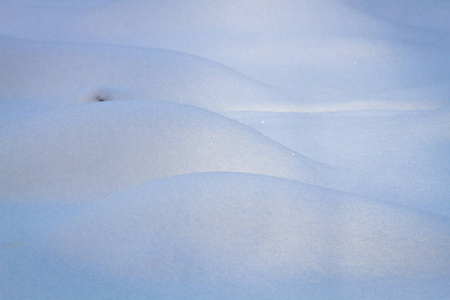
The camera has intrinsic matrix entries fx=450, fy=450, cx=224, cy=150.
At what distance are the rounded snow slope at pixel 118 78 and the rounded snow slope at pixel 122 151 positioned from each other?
0.78 meters

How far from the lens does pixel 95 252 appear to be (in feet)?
4.37

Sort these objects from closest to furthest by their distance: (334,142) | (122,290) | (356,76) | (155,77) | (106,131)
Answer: (122,290), (106,131), (334,142), (155,77), (356,76)

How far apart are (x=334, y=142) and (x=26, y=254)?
170cm

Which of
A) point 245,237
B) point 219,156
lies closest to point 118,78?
point 219,156

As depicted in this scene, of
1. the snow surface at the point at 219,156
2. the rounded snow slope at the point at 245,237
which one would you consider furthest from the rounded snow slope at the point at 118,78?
the rounded snow slope at the point at 245,237

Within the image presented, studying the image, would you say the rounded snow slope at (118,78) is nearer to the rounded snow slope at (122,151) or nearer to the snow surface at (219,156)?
the snow surface at (219,156)

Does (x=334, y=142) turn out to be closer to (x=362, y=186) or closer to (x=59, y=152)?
(x=362, y=186)

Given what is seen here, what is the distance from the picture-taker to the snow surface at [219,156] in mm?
1285

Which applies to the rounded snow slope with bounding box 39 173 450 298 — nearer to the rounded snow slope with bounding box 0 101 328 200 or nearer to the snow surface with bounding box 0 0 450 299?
the snow surface with bounding box 0 0 450 299

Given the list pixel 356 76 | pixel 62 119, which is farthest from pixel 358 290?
pixel 356 76

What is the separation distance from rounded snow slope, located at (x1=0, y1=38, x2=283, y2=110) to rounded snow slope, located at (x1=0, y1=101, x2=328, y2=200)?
2.57 feet

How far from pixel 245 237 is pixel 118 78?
2.09m

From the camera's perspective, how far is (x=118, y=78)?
316 cm

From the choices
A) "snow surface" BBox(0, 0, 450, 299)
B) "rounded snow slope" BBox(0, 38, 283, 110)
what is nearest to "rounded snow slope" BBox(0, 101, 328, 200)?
"snow surface" BBox(0, 0, 450, 299)
